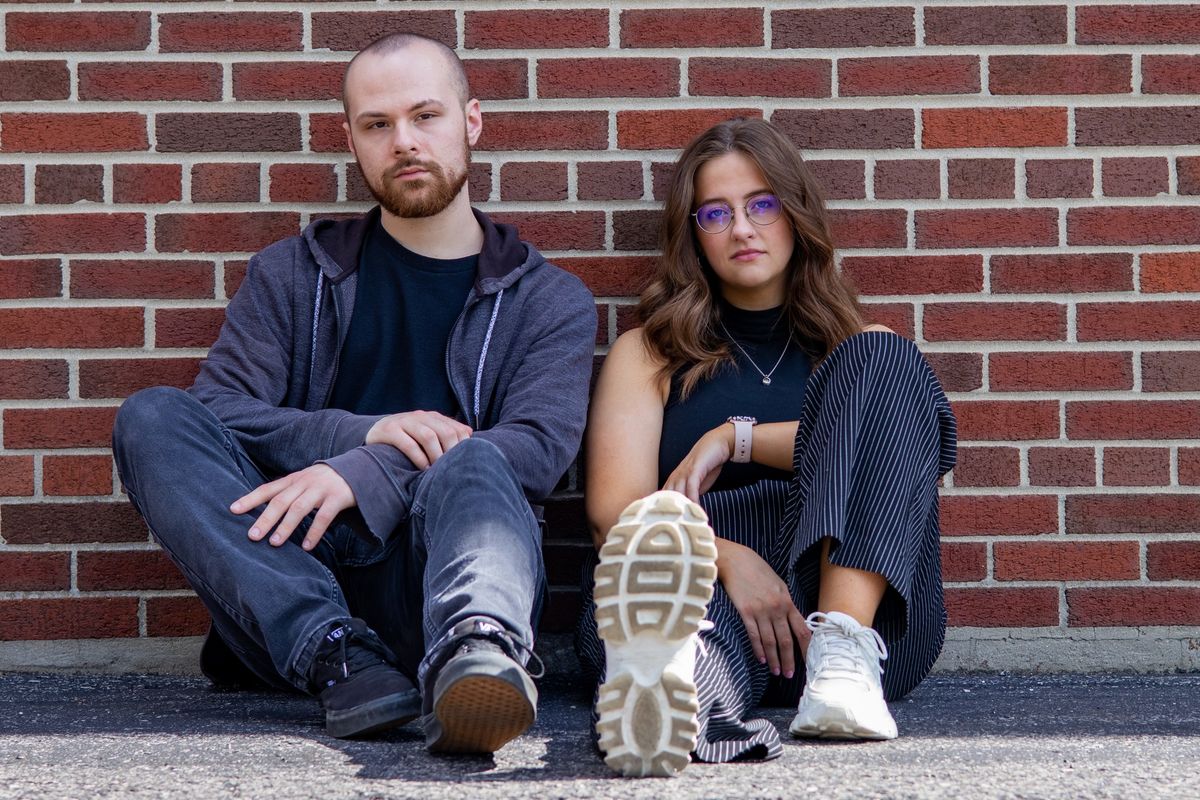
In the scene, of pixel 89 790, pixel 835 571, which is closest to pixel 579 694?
pixel 835 571

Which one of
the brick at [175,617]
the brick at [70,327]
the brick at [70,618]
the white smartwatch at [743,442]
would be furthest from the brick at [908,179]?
the brick at [70,618]

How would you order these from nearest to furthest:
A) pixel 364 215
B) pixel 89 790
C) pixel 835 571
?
pixel 89 790 < pixel 835 571 < pixel 364 215

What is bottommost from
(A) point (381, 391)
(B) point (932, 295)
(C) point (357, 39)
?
(A) point (381, 391)

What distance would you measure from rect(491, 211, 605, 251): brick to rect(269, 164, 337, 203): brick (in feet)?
1.39

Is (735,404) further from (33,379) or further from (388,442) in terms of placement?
(33,379)

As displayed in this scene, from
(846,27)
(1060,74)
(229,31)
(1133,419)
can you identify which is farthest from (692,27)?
(1133,419)

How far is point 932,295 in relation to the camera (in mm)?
3209

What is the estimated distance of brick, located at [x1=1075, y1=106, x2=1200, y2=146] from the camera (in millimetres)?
3180

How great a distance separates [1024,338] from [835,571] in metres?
1.16

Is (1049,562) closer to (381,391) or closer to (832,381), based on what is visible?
(832,381)

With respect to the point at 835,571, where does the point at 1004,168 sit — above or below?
above

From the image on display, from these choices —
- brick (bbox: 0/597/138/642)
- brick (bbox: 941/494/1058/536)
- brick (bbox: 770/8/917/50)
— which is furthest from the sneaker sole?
brick (bbox: 770/8/917/50)

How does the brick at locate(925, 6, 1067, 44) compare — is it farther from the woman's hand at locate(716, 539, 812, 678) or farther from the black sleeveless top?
the woman's hand at locate(716, 539, 812, 678)

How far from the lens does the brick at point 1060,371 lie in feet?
10.4
